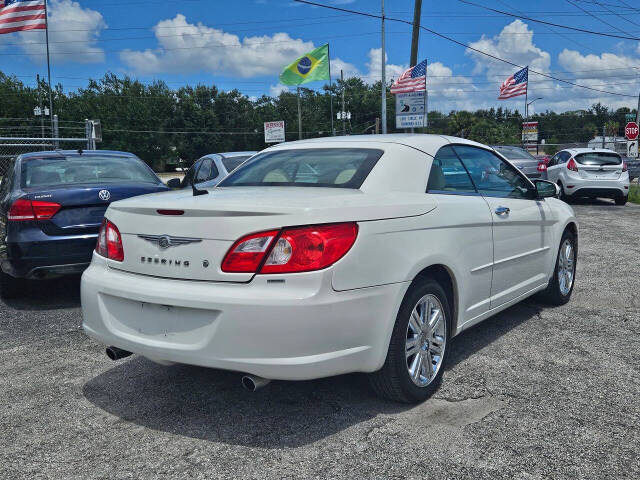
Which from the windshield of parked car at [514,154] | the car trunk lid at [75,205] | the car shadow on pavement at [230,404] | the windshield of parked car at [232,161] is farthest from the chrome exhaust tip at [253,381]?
the windshield of parked car at [514,154]

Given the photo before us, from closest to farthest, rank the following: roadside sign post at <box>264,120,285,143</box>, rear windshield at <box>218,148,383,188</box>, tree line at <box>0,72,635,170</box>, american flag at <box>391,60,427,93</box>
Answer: rear windshield at <box>218,148,383,188</box>
american flag at <box>391,60,427,93</box>
roadside sign post at <box>264,120,285,143</box>
tree line at <box>0,72,635,170</box>

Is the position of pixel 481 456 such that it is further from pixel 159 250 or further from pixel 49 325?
pixel 49 325

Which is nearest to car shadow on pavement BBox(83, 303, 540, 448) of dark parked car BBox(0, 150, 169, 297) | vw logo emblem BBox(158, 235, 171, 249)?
vw logo emblem BBox(158, 235, 171, 249)

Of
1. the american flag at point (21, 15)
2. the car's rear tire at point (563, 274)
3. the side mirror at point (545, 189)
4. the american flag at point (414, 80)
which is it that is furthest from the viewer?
the american flag at point (414, 80)

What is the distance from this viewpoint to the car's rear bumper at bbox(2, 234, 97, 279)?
5523 mm

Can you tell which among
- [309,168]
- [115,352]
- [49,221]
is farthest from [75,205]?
[309,168]

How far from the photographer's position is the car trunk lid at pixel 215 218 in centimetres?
295

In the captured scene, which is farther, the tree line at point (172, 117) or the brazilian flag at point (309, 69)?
the tree line at point (172, 117)

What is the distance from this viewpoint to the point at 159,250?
3.18 meters

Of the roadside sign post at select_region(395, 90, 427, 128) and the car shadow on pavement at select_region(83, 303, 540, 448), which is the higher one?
the roadside sign post at select_region(395, 90, 427, 128)

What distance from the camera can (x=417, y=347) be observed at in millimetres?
3453

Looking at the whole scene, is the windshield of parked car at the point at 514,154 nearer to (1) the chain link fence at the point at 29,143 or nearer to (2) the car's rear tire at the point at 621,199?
(2) the car's rear tire at the point at 621,199

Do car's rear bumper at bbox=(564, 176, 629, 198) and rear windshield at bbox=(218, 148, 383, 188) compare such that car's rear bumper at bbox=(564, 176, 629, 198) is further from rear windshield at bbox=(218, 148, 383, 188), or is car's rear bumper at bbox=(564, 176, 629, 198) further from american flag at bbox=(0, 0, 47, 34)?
american flag at bbox=(0, 0, 47, 34)

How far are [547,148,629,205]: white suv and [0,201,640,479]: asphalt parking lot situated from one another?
12.0m
